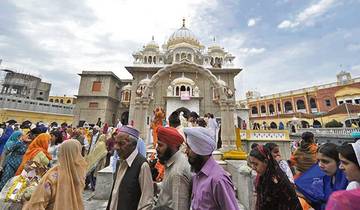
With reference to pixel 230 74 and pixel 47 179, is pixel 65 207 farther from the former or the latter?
pixel 230 74

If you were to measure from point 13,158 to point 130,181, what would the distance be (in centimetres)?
354

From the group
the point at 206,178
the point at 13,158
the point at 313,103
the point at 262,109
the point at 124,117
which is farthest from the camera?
the point at 262,109

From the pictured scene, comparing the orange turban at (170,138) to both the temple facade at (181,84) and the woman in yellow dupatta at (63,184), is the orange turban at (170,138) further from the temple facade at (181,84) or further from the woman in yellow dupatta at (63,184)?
the temple facade at (181,84)

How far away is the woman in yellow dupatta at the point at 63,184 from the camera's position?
1.80m

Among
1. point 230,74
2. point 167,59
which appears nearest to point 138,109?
point 230,74

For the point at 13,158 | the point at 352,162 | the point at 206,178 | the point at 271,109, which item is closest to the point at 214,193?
the point at 206,178

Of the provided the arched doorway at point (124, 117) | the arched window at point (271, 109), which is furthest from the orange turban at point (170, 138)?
the arched window at point (271, 109)

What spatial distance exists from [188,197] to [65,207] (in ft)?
4.43

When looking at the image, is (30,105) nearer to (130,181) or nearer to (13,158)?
(13,158)

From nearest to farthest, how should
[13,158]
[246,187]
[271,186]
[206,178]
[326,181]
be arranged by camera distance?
[206,178] < [271,186] < [326,181] < [13,158] < [246,187]

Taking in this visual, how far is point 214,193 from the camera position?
4.72ft

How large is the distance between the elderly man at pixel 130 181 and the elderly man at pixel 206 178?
526 mm

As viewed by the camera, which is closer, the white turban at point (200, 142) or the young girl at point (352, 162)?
the young girl at point (352, 162)

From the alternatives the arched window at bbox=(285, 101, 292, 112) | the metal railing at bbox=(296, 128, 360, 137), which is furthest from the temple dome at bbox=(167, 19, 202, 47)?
the arched window at bbox=(285, 101, 292, 112)
